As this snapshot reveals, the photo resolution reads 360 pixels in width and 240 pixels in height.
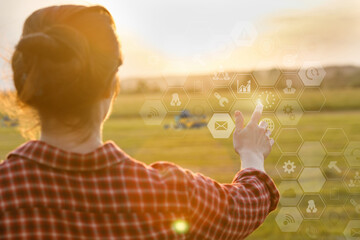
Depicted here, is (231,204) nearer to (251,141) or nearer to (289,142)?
(251,141)

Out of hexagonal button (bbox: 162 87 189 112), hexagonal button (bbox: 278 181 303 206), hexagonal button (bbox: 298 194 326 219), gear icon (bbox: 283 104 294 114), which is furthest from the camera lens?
hexagonal button (bbox: 278 181 303 206)

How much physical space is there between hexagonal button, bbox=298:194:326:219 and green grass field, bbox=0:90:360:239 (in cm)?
4

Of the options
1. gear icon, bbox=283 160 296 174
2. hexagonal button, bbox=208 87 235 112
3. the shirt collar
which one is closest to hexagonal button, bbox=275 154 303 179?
gear icon, bbox=283 160 296 174

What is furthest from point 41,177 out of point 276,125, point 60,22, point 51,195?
point 276,125

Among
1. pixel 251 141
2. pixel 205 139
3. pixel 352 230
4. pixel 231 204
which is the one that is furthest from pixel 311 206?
pixel 205 139

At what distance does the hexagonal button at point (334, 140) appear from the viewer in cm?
405

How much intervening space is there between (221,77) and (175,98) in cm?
33

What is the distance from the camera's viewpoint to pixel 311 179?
349 centimetres

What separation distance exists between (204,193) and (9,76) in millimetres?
451

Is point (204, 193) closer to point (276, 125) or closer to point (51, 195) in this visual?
point (51, 195)

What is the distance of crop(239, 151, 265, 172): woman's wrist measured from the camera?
1165 mm

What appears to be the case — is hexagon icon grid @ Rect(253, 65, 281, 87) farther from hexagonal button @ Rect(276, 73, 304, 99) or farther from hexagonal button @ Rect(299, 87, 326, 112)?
hexagonal button @ Rect(299, 87, 326, 112)

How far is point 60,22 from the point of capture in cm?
91

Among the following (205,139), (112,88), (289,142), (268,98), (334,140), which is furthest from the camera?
(205,139)
